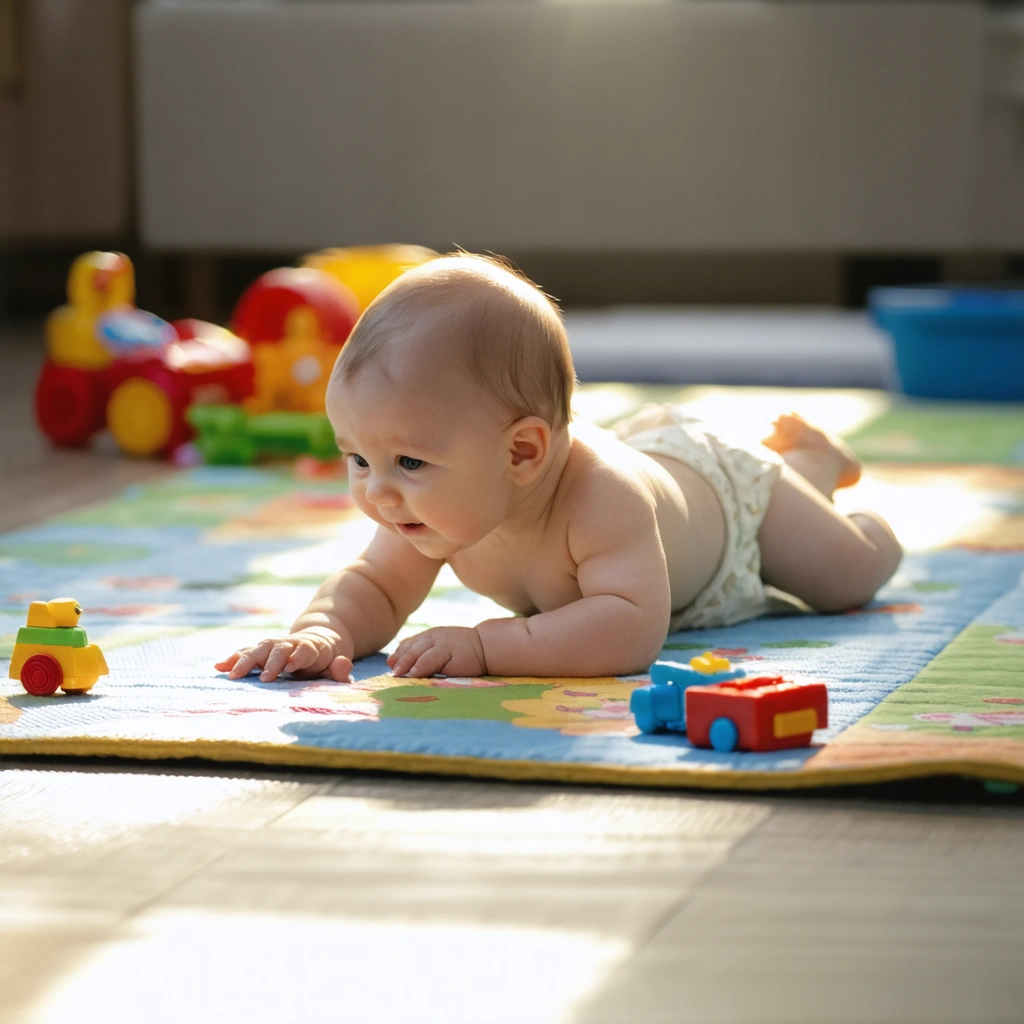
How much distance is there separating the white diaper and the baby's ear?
21 centimetres

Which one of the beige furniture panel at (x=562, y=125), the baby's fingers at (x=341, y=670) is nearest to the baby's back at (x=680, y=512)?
the baby's fingers at (x=341, y=670)

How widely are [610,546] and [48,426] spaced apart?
1438mm

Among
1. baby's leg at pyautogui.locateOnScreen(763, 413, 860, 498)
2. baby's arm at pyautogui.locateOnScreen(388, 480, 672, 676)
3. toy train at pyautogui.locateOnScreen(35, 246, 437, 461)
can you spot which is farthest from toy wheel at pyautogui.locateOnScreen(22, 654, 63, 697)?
toy train at pyautogui.locateOnScreen(35, 246, 437, 461)

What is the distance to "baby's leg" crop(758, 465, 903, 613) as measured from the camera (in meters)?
1.20

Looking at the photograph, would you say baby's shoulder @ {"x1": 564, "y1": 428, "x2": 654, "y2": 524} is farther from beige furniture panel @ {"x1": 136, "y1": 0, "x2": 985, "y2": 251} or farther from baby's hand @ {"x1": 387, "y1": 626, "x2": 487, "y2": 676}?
beige furniture panel @ {"x1": 136, "y1": 0, "x2": 985, "y2": 251}

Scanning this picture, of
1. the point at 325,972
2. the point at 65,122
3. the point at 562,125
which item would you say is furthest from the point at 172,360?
the point at 65,122

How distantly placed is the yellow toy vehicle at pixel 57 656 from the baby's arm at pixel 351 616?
0.29ft

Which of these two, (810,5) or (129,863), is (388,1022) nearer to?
(129,863)

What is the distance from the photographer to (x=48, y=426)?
89.6 inches

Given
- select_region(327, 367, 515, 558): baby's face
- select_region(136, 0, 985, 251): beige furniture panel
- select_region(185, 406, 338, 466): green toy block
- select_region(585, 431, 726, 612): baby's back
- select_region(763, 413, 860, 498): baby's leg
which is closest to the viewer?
select_region(327, 367, 515, 558): baby's face

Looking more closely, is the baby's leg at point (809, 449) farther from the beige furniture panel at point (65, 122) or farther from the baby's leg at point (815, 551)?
the beige furniture panel at point (65, 122)

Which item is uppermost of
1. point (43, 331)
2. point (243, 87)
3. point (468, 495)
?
point (243, 87)

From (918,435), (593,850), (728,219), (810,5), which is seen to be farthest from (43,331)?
(593,850)

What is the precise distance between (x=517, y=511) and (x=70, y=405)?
136cm
